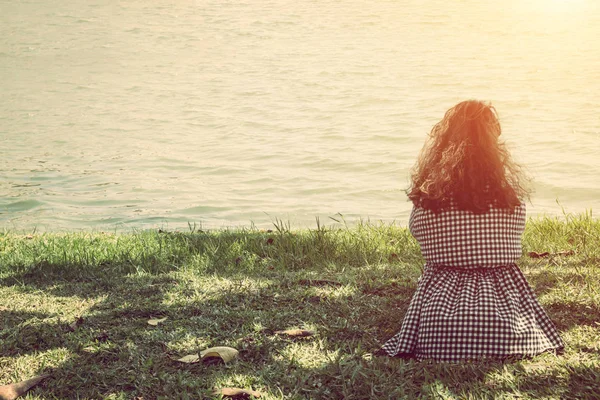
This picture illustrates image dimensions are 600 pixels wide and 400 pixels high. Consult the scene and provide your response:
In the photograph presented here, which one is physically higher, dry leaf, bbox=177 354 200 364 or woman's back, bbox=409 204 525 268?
woman's back, bbox=409 204 525 268

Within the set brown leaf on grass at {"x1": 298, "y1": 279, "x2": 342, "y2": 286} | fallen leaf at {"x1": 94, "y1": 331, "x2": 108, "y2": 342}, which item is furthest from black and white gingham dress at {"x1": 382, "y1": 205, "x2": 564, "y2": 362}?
fallen leaf at {"x1": 94, "y1": 331, "x2": 108, "y2": 342}

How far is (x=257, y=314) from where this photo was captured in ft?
15.0

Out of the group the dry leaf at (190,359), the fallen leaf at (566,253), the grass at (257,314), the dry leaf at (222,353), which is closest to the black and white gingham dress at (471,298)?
the grass at (257,314)

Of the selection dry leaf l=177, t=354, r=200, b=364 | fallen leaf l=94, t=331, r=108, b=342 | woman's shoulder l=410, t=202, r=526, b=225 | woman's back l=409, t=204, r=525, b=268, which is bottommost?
dry leaf l=177, t=354, r=200, b=364

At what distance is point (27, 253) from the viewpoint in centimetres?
643

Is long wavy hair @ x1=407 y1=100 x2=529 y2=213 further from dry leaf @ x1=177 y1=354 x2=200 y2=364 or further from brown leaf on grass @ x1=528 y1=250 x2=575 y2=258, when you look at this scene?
brown leaf on grass @ x1=528 y1=250 x2=575 y2=258

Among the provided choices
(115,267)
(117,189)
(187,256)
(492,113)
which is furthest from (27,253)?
(117,189)

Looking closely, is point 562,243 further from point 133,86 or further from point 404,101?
point 133,86

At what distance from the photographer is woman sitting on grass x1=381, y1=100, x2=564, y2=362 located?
3.76 m

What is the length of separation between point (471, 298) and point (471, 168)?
2.55 feet

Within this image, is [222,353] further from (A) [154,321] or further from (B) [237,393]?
(A) [154,321]

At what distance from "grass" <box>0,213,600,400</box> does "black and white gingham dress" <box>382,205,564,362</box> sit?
0.13 meters

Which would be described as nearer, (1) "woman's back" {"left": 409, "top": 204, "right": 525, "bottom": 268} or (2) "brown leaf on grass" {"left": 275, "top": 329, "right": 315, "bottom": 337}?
(1) "woman's back" {"left": 409, "top": 204, "right": 525, "bottom": 268}

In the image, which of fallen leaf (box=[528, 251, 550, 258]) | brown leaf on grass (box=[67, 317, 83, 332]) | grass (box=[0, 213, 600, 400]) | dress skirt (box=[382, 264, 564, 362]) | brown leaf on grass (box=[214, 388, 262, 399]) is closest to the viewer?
brown leaf on grass (box=[214, 388, 262, 399])
